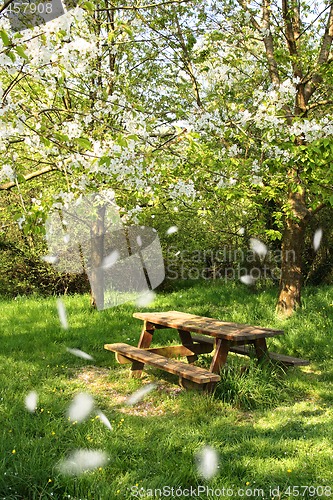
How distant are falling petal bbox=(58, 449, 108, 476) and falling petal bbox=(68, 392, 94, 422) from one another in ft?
2.42

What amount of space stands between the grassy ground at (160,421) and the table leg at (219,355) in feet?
0.46

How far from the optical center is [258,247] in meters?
10.3

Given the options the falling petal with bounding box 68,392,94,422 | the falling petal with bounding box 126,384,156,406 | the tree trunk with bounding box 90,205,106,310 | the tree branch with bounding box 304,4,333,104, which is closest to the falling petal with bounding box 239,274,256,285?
the tree trunk with bounding box 90,205,106,310

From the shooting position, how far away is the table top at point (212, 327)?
15.4 feet

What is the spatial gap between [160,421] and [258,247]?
21.6 feet

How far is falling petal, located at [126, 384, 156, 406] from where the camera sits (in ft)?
16.0

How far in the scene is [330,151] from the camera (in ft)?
15.8

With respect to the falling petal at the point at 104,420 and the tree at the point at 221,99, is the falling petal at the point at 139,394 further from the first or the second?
the tree at the point at 221,99

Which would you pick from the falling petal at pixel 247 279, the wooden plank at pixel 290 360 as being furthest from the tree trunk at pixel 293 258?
the wooden plank at pixel 290 360

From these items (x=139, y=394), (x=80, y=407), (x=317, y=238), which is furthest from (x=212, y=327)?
(x=317, y=238)

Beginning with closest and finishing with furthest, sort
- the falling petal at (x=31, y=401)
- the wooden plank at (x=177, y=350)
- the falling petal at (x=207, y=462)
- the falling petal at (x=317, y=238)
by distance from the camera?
1. the falling petal at (x=207, y=462)
2. the falling petal at (x=31, y=401)
3. the wooden plank at (x=177, y=350)
4. the falling petal at (x=317, y=238)

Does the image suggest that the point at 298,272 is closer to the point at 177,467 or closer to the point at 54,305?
the point at 54,305

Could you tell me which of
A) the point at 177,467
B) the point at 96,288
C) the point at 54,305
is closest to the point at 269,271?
the point at 96,288

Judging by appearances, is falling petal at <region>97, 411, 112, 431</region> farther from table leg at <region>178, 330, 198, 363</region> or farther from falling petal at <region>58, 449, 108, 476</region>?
table leg at <region>178, 330, 198, 363</region>
